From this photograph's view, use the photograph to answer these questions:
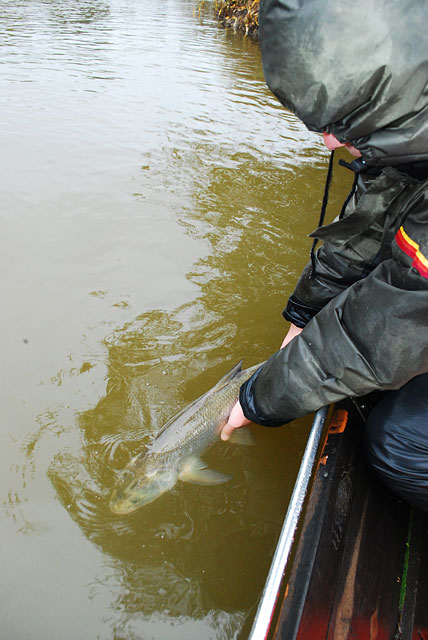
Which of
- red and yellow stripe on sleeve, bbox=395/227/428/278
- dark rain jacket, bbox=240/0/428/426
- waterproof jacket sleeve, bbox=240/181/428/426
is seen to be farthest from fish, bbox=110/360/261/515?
red and yellow stripe on sleeve, bbox=395/227/428/278

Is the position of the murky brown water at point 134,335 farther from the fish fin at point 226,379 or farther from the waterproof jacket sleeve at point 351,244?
the waterproof jacket sleeve at point 351,244

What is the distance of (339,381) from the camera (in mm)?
2008

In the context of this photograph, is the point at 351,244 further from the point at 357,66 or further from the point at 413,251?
the point at 357,66

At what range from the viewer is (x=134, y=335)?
13.0ft

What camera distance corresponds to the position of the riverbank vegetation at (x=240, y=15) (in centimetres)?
1914

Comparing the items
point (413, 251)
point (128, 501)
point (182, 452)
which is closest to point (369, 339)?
point (413, 251)

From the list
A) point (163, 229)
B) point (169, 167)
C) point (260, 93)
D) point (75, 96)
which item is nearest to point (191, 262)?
point (163, 229)

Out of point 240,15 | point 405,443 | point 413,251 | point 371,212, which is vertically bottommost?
point 405,443


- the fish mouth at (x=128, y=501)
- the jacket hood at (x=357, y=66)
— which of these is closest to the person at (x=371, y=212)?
the jacket hood at (x=357, y=66)

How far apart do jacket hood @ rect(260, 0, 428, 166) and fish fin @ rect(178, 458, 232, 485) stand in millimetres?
2159

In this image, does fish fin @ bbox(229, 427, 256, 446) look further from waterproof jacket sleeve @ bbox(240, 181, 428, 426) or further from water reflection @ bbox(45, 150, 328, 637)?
waterproof jacket sleeve @ bbox(240, 181, 428, 426)

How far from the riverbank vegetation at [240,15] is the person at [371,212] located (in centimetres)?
1960

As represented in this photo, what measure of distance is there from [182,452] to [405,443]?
1.40m

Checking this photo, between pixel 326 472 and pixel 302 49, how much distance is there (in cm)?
183
